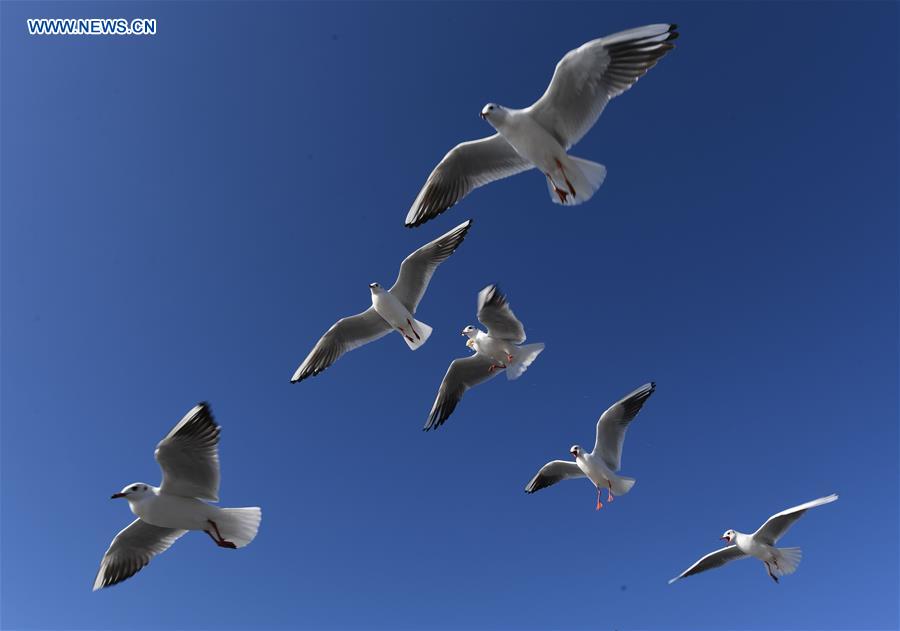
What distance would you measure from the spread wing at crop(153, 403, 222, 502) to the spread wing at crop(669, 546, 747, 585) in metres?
7.25

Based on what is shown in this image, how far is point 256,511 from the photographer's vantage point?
722 cm

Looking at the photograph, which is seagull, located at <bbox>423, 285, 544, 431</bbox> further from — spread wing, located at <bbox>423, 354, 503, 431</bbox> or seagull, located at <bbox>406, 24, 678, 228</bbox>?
seagull, located at <bbox>406, 24, 678, 228</bbox>

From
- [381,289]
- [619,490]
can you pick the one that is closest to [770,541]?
[619,490]

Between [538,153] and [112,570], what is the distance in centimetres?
672

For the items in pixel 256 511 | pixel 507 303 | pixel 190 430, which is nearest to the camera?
pixel 190 430

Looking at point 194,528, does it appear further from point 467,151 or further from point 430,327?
point 467,151

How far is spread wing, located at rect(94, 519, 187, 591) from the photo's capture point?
7477 mm

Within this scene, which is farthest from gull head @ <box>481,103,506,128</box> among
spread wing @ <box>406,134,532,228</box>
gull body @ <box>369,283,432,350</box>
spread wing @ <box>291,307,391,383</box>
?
spread wing @ <box>291,307,391,383</box>

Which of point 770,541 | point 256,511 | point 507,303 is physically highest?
point 507,303

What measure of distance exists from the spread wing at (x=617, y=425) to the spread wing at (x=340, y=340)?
3.58m

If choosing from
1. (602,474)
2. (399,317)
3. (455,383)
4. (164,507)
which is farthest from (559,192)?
(164,507)

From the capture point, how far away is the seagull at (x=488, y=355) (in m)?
8.76

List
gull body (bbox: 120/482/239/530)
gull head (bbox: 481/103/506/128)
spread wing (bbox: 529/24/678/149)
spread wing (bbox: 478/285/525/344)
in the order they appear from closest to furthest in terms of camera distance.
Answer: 1. spread wing (bbox: 529/24/678/149)
2. gull body (bbox: 120/482/239/530)
3. gull head (bbox: 481/103/506/128)
4. spread wing (bbox: 478/285/525/344)

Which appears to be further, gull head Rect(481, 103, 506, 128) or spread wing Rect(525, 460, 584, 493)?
spread wing Rect(525, 460, 584, 493)
